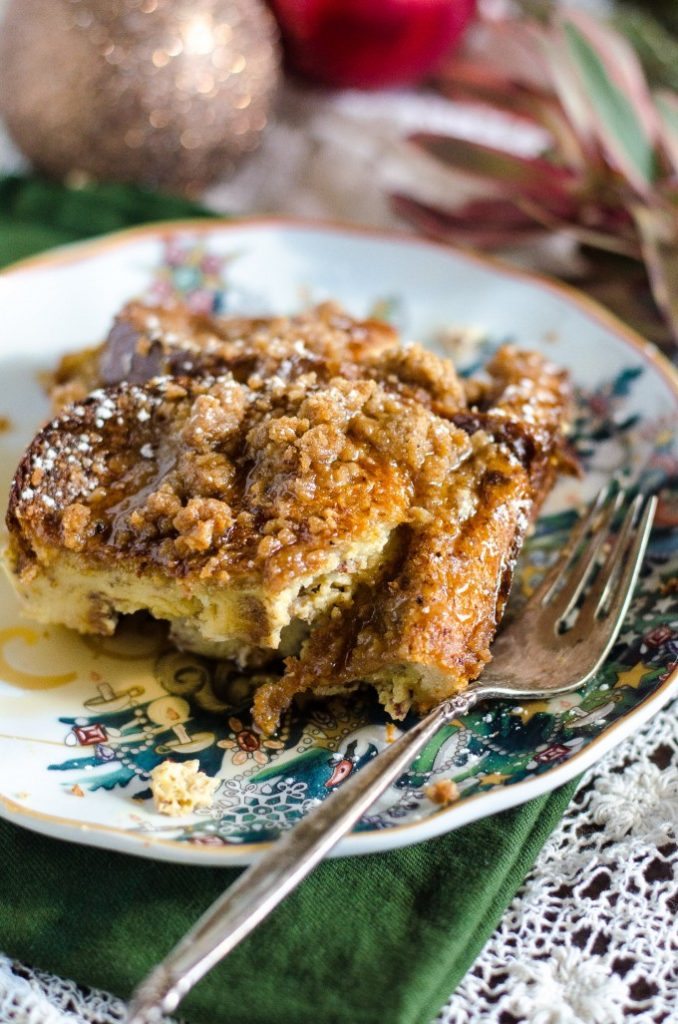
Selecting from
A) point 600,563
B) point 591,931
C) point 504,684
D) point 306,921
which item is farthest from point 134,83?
point 591,931

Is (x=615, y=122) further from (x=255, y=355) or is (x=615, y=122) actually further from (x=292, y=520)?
(x=292, y=520)

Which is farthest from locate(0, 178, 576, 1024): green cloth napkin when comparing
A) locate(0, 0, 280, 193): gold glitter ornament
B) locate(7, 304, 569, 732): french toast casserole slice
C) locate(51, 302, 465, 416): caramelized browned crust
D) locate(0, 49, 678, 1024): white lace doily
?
locate(0, 0, 280, 193): gold glitter ornament

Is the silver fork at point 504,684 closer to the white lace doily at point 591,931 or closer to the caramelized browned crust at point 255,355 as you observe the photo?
the white lace doily at point 591,931

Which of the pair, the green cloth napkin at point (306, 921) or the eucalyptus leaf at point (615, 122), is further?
the eucalyptus leaf at point (615, 122)

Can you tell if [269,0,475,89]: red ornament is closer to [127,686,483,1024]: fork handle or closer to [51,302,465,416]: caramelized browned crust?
[51,302,465,416]: caramelized browned crust

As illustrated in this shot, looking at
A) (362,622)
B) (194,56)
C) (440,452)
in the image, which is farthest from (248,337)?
(194,56)

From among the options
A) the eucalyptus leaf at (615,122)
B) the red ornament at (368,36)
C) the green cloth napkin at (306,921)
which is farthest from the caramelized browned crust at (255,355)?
the red ornament at (368,36)

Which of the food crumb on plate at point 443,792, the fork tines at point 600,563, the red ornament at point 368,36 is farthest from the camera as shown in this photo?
the red ornament at point 368,36
